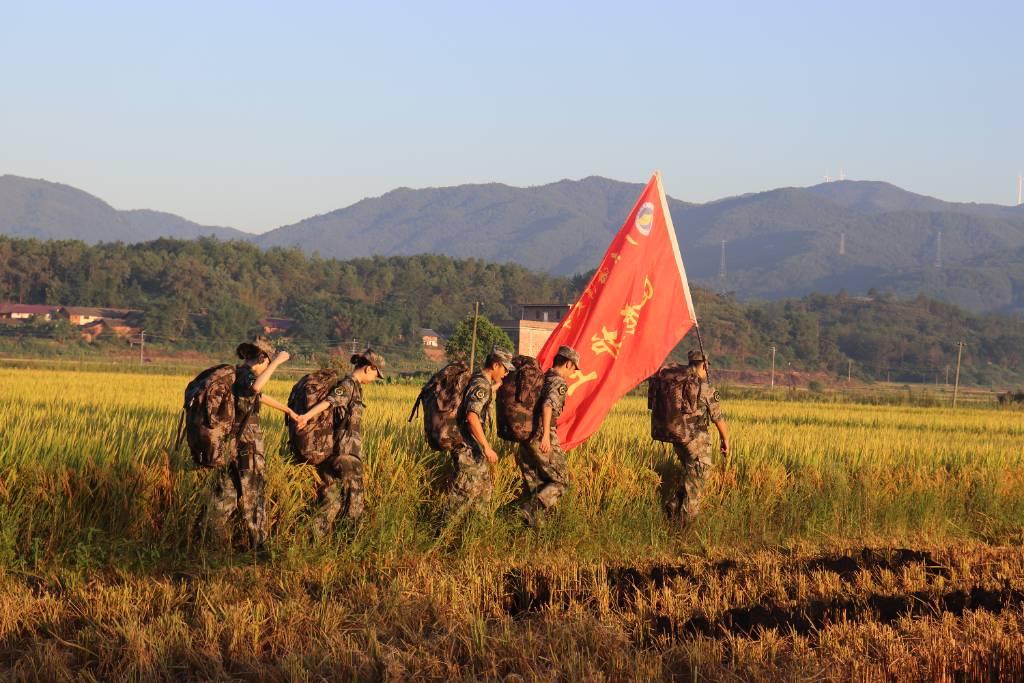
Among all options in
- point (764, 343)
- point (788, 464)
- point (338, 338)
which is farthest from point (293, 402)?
point (764, 343)

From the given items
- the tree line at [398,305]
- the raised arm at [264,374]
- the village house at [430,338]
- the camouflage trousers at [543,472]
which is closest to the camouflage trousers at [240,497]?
the raised arm at [264,374]

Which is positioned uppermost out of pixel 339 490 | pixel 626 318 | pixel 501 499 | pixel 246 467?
pixel 626 318

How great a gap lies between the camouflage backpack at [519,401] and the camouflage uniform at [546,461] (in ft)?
0.33

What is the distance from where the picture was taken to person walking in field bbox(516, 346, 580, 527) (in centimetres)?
947

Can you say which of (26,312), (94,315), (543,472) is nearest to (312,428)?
(543,472)

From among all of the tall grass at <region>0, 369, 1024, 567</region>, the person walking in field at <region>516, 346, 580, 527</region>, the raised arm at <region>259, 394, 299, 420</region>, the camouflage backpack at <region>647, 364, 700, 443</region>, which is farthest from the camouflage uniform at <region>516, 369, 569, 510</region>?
A: the raised arm at <region>259, 394, 299, 420</region>

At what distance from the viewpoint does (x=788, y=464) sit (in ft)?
41.9

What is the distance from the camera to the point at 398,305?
102250mm

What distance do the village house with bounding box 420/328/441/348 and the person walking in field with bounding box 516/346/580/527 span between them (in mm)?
88166

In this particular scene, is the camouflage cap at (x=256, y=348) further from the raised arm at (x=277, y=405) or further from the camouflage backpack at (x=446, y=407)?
the camouflage backpack at (x=446, y=407)

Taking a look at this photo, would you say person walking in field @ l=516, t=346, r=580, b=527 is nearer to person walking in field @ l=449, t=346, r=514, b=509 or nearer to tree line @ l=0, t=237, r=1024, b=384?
person walking in field @ l=449, t=346, r=514, b=509

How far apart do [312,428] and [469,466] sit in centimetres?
129

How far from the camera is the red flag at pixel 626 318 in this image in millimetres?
10492

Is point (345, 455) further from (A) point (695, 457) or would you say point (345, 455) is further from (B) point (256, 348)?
(A) point (695, 457)
